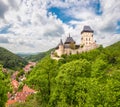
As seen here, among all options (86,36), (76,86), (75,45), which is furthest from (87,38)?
(76,86)

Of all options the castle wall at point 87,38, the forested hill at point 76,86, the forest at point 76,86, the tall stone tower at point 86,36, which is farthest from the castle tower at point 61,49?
the forest at point 76,86

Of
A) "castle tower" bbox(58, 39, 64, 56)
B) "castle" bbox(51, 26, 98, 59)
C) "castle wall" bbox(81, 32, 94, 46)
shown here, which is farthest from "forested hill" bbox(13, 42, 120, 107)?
"castle wall" bbox(81, 32, 94, 46)

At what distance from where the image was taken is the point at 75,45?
359 ft

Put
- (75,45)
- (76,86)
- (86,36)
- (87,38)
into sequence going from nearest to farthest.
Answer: (76,86)
(75,45)
(87,38)
(86,36)

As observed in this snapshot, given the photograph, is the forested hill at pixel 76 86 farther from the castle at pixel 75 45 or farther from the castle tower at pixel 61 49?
the castle at pixel 75 45

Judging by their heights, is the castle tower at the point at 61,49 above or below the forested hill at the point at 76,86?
above

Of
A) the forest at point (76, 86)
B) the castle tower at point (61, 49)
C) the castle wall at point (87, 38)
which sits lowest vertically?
the forest at point (76, 86)

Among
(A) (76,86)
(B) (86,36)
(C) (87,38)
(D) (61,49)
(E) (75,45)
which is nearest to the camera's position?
(A) (76,86)

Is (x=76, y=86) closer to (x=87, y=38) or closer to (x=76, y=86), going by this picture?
(x=76, y=86)

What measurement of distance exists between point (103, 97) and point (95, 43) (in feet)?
268

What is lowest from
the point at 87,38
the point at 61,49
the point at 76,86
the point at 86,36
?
the point at 76,86

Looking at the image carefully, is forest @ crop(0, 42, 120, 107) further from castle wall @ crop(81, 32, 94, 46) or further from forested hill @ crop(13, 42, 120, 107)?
castle wall @ crop(81, 32, 94, 46)

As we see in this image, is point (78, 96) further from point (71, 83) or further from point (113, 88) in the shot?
point (113, 88)

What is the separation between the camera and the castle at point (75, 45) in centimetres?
10362
